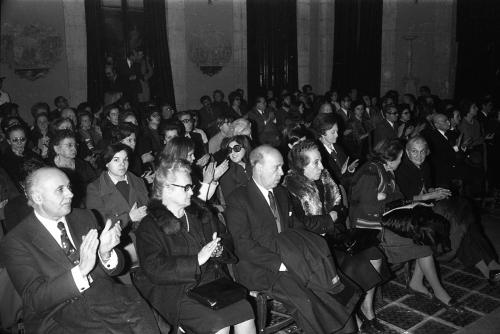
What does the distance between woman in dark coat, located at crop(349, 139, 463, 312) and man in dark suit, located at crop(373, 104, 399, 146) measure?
363 cm

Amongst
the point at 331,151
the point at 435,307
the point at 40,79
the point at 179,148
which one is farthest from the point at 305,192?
the point at 40,79

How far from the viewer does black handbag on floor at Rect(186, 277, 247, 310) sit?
9.95 feet

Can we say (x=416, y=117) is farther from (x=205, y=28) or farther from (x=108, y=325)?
(x=108, y=325)

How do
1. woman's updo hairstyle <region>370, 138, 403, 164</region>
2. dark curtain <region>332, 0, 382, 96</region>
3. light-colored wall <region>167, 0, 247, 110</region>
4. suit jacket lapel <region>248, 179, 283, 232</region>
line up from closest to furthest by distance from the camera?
suit jacket lapel <region>248, 179, 283, 232</region> → woman's updo hairstyle <region>370, 138, 403, 164</region> → light-colored wall <region>167, 0, 247, 110</region> → dark curtain <region>332, 0, 382, 96</region>

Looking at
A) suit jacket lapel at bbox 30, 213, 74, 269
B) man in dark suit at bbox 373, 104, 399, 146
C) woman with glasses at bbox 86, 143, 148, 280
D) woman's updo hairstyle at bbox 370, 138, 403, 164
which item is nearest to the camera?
suit jacket lapel at bbox 30, 213, 74, 269

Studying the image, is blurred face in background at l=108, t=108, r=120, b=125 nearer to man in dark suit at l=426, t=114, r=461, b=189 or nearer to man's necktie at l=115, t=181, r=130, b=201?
man's necktie at l=115, t=181, r=130, b=201

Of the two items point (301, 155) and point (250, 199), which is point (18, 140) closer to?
point (250, 199)

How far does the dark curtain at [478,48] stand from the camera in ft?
45.1

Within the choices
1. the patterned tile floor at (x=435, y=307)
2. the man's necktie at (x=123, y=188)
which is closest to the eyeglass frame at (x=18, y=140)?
the man's necktie at (x=123, y=188)

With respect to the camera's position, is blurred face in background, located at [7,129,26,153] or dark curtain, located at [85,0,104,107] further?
dark curtain, located at [85,0,104,107]

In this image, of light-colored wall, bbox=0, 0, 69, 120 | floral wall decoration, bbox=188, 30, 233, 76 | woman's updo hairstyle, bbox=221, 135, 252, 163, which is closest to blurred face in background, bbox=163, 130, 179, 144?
woman's updo hairstyle, bbox=221, 135, 252, 163

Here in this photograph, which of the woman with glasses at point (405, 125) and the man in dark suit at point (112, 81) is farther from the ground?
the man in dark suit at point (112, 81)

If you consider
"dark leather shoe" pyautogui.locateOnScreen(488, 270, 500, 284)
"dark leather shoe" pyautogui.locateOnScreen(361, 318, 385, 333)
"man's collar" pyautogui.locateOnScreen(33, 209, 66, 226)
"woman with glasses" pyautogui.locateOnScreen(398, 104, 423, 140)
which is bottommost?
"dark leather shoe" pyautogui.locateOnScreen(361, 318, 385, 333)

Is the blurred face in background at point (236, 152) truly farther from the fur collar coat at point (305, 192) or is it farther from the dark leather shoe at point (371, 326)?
the dark leather shoe at point (371, 326)
